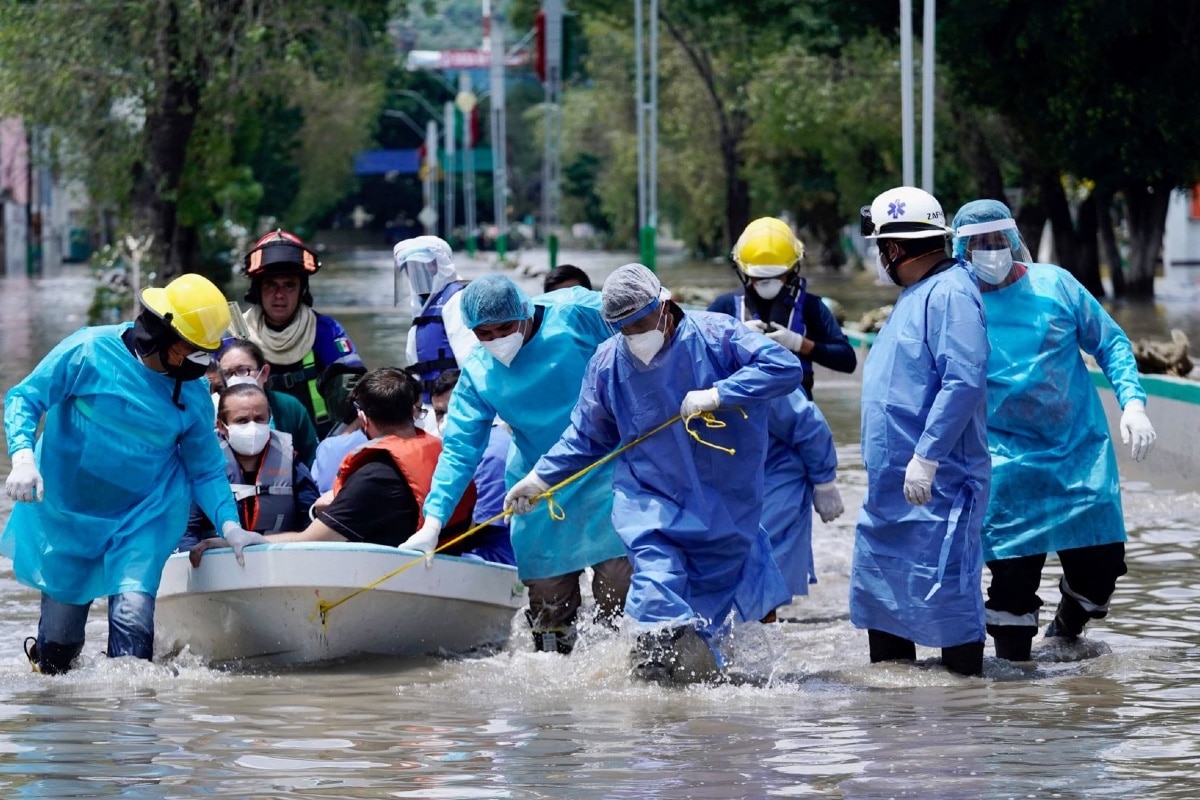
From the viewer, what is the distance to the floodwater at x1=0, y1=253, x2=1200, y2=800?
19.6 ft

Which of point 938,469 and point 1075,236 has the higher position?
point 1075,236

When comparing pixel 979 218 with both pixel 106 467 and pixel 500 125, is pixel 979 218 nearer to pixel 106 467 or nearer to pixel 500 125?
pixel 106 467

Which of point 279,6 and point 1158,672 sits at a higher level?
point 279,6

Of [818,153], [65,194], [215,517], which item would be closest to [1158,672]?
[215,517]

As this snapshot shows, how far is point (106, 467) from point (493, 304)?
1.47 metres

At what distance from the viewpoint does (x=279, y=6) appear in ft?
95.6

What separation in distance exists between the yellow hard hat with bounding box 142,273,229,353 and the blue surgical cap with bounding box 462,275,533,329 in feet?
2.88

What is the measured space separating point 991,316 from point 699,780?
2.55 metres

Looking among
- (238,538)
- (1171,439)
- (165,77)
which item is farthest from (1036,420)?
(165,77)

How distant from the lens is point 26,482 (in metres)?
7.07

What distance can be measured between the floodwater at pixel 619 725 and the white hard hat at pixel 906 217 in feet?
4.80

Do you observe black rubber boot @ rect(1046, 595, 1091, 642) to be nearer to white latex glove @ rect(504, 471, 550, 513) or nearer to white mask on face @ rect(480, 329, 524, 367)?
white latex glove @ rect(504, 471, 550, 513)

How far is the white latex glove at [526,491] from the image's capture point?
7.60 metres

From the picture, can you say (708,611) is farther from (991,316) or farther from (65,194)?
(65,194)
